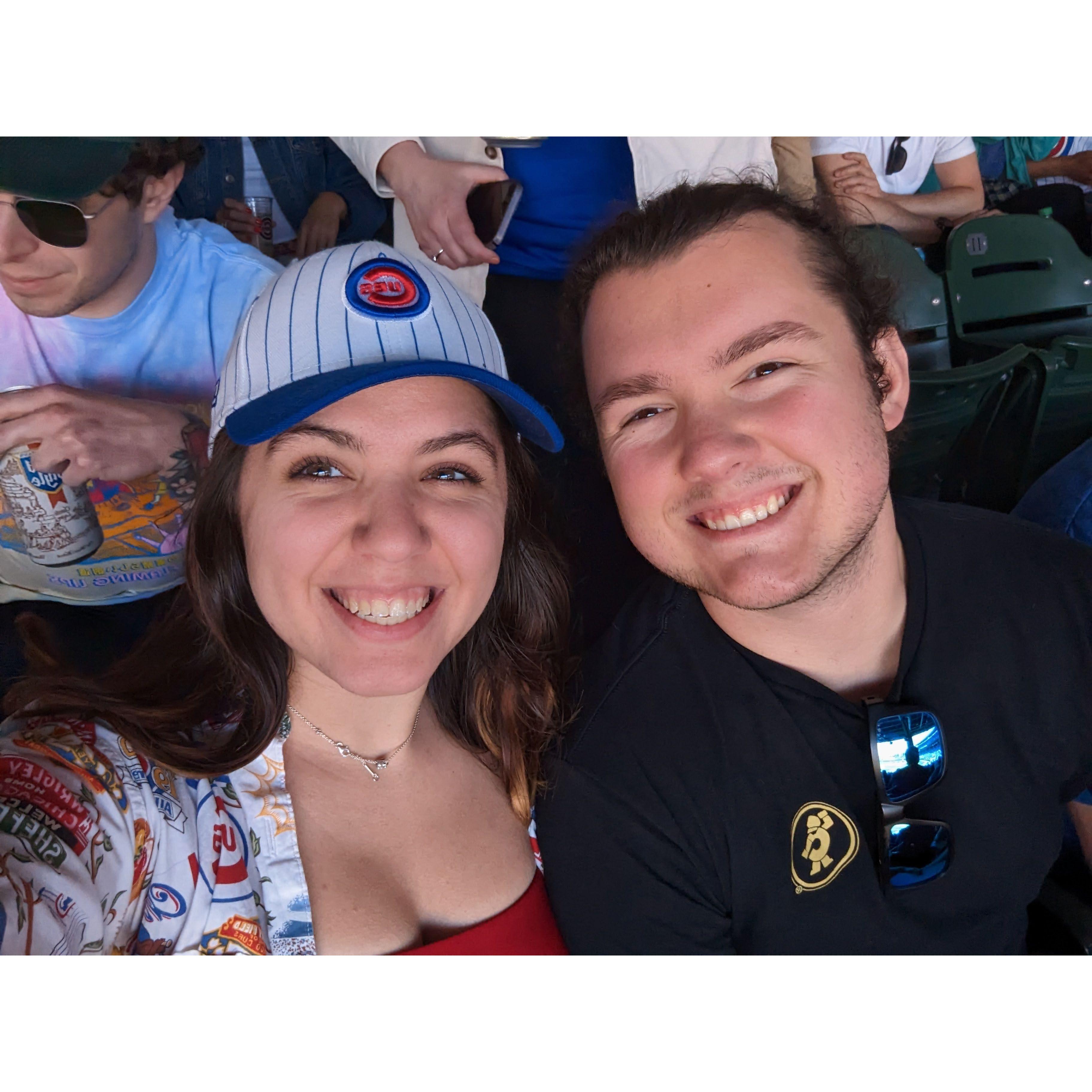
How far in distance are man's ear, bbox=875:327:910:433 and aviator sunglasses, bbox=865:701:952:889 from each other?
0.44 metres

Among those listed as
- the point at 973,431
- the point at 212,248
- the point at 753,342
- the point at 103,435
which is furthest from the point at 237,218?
the point at 973,431

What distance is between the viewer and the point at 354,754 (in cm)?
124

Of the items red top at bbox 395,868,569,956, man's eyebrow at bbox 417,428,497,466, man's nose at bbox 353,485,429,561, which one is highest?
man's eyebrow at bbox 417,428,497,466

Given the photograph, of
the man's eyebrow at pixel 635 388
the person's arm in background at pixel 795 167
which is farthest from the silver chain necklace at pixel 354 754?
the person's arm in background at pixel 795 167

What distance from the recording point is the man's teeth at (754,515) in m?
1.13

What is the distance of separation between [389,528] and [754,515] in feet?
1.60

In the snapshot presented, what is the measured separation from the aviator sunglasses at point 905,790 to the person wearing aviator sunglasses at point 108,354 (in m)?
1.06

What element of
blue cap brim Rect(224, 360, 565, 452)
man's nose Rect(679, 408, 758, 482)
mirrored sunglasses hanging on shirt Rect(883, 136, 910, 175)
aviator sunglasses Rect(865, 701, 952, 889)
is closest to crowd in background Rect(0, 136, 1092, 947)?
mirrored sunglasses hanging on shirt Rect(883, 136, 910, 175)

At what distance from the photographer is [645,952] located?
118 centimetres

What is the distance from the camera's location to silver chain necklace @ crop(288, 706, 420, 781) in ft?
4.00

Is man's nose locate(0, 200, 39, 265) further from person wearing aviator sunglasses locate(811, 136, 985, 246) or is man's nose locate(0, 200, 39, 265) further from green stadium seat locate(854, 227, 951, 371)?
green stadium seat locate(854, 227, 951, 371)

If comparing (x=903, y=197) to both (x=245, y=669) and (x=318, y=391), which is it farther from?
(x=245, y=669)
